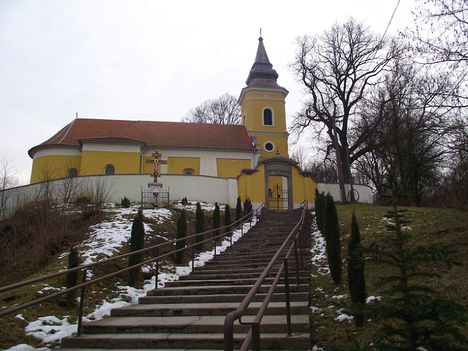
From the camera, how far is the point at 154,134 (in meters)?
32.1

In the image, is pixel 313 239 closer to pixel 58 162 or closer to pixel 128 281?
pixel 128 281

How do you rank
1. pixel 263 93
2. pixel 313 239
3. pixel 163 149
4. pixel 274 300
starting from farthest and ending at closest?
pixel 263 93, pixel 163 149, pixel 313 239, pixel 274 300

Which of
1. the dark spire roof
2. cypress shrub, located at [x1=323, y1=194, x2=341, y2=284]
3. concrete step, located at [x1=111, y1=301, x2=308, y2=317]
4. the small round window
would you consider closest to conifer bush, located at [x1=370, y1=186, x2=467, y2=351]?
concrete step, located at [x1=111, y1=301, x2=308, y2=317]

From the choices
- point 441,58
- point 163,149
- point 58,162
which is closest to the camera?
point 441,58

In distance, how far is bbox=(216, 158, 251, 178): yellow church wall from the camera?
31.4 meters

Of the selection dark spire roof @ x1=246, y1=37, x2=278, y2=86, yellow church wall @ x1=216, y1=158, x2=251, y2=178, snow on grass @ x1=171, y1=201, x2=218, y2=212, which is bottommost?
snow on grass @ x1=171, y1=201, x2=218, y2=212

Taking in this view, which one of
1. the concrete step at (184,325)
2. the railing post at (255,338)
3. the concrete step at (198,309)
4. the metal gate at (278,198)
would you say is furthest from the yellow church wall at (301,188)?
the railing post at (255,338)

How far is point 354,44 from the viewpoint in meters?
32.6

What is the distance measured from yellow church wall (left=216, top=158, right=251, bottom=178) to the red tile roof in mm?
984

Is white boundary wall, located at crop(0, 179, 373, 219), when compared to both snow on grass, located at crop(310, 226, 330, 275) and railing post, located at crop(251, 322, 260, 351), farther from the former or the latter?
railing post, located at crop(251, 322, 260, 351)

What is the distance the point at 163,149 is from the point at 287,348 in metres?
26.6

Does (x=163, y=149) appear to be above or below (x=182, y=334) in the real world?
above

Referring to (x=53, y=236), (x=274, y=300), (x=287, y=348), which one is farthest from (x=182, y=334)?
(x=53, y=236)

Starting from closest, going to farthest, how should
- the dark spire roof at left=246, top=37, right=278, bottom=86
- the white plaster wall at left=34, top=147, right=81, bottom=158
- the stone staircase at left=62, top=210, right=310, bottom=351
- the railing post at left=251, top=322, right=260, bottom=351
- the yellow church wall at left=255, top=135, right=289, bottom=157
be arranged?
the railing post at left=251, top=322, right=260, bottom=351 → the stone staircase at left=62, top=210, right=310, bottom=351 → the white plaster wall at left=34, top=147, right=81, bottom=158 → the yellow church wall at left=255, top=135, right=289, bottom=157 → the dark spire roof at left=246, top=37, right=278, bottom=86
